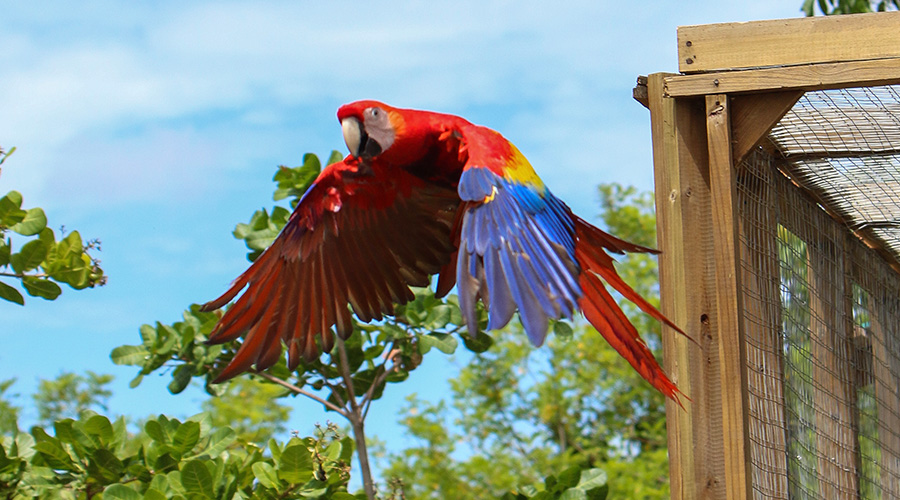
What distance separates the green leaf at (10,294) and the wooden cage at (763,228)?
138cm

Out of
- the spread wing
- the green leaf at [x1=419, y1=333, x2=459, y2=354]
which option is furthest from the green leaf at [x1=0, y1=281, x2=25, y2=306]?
the spread wing

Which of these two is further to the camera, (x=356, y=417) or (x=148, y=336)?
(x=356, y=417)

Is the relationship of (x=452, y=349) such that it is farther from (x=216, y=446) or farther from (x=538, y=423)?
(x=538, y=423)

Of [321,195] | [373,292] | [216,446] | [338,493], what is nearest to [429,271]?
[373,292]

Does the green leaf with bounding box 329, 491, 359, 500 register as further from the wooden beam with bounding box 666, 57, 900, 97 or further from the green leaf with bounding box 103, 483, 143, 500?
the wooden beam with bounding box 666, 57, 900, 97

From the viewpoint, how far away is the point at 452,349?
244cm

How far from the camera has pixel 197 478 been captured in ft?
6.35

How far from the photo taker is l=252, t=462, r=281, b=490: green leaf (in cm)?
206

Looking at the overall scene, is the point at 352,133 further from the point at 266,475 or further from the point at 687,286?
the point at 266,475

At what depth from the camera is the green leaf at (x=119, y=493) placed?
190 centimetres

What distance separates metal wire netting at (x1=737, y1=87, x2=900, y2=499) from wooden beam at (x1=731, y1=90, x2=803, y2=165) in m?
0.09

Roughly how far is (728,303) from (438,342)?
105 centimetres

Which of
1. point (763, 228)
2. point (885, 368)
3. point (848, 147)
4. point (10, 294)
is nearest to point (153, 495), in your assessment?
point (10, 294)

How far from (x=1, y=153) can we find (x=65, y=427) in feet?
2.02
